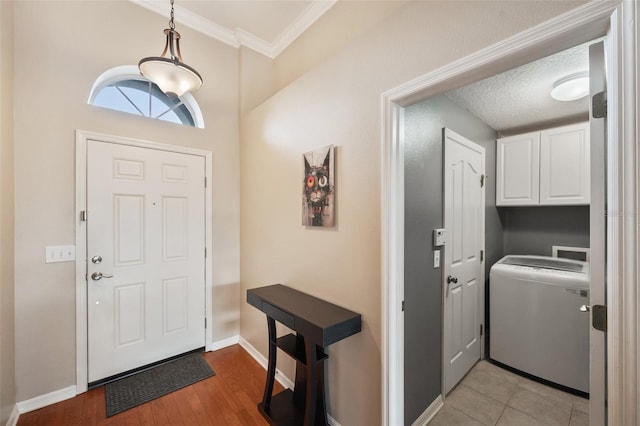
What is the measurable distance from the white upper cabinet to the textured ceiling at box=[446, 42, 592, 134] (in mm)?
217

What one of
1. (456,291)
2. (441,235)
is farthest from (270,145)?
(456,291)

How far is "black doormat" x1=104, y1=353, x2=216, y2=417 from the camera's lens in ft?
6.58

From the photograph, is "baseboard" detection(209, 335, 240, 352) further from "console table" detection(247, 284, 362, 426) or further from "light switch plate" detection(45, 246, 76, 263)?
"light switch plate" detection(45, 246, 76, 263)

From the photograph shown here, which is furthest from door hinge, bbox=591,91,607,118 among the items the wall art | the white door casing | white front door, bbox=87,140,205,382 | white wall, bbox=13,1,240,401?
white wall, bbox=13,1,240,401

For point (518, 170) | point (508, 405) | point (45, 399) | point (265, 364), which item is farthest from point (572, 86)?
point (45, 399)

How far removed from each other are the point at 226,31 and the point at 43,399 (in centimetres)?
359

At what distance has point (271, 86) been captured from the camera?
313cm

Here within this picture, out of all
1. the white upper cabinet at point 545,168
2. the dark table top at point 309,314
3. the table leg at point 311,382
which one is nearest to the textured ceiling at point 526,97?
the white upper cabinet at point 545,168

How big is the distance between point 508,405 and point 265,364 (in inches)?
80.0

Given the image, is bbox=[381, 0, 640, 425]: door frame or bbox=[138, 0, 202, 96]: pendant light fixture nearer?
bbox=[381, 0, 640, 425]: door frame

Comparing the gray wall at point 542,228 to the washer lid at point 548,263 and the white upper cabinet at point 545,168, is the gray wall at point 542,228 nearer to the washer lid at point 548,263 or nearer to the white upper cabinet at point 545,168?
the washer lid at point 548,263

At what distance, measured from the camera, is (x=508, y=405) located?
6.75 ft

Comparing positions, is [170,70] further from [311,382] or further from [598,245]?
[598,245]

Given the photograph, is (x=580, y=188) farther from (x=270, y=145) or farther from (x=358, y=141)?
(x=270, y=145)
